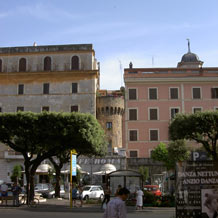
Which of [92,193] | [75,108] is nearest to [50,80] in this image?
[75,108]

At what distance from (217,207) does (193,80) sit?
127 ft

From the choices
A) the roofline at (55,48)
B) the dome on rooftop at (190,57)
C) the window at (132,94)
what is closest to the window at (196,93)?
the window at (132,94)

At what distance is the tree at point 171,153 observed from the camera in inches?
1441

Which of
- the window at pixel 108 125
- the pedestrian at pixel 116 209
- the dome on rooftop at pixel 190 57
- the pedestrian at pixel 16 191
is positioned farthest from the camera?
the dome on rooftop at pixel 190 57

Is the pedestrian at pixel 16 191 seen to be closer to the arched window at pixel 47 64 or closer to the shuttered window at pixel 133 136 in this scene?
the shuttered window at pixel 133 136

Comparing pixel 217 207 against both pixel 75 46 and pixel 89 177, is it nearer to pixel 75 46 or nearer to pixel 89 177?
pixel 89 177

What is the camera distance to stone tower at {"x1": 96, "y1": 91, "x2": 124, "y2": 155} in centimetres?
5269

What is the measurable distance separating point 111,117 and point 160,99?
1036cm

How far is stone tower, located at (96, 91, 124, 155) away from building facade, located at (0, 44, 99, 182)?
14.7 feet

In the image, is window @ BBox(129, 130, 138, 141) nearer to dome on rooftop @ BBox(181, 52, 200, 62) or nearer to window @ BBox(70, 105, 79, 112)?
window @ BBox(70, 105, 79, 112)

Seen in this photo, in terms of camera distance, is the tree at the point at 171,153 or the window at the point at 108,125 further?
the window at the point at 108,125

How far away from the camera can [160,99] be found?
4553 centimetres

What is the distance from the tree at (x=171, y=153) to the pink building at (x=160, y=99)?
4.08 metres

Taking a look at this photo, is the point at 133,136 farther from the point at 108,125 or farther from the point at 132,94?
the point at 108,125
